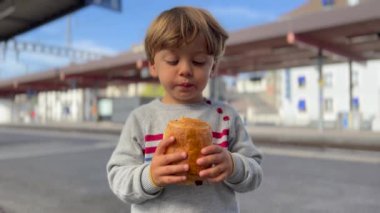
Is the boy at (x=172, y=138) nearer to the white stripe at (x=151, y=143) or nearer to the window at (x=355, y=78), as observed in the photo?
the white stripe at (x=151, y=143)

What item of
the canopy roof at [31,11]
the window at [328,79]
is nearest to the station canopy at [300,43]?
the canopy roof at [31,11]

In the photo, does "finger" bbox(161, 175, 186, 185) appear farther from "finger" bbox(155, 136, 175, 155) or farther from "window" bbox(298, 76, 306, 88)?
"window" bbox(298, 76, 306, 88)

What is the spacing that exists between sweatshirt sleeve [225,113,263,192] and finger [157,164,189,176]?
201 millimetres

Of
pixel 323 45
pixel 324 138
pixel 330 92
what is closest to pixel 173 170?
pixel 324 138

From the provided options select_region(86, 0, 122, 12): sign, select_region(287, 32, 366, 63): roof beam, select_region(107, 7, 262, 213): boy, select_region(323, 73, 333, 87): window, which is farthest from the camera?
select_region(323, 73, 333, 87): window

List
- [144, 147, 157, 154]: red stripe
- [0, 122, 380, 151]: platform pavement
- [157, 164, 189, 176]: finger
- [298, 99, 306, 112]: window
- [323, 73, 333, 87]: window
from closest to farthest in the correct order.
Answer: [157, 164, 189, 176]: finger
[144, 147, 157, 154]: red stripe
[0, 122, 380, 151]: platform pavement
[323, 73, 333, 87]: window
[298, 99, 306, 112]: window

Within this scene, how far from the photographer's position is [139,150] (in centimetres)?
131

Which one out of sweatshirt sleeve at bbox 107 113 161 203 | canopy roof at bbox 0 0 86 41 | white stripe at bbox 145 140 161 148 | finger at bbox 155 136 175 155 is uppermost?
canopy roof at bbox 0 0 86 41

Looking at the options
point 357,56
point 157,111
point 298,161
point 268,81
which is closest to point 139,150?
point 157,111

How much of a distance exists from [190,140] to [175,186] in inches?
10.6

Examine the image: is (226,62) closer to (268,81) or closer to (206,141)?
(206,141)

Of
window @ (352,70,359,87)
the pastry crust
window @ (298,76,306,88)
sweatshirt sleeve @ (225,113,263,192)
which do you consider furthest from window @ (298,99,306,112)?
the pastry crust

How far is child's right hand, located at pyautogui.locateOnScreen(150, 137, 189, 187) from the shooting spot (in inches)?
40.3

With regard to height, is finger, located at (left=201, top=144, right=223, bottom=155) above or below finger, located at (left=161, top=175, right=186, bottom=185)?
above
